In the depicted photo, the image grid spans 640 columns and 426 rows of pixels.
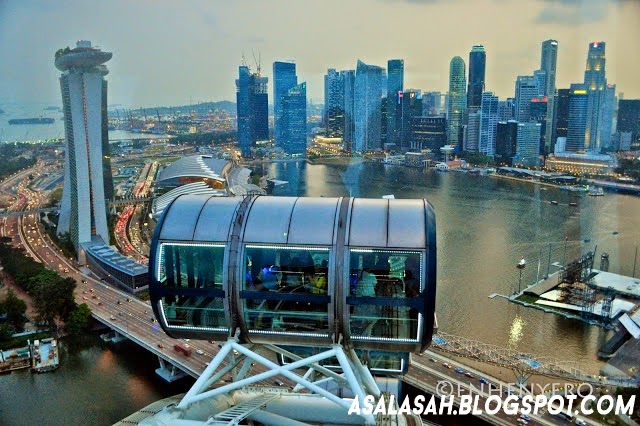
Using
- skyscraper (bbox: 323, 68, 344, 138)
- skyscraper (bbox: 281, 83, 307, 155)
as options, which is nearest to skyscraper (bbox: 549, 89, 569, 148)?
skyscraper (bbox: 323, 68, 344, 138)

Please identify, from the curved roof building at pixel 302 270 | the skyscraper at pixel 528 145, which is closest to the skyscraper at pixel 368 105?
the skyscraper at pixel 528 145

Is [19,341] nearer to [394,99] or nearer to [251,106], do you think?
[251,106]

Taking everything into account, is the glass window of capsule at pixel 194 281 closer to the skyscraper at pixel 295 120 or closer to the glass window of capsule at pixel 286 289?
the glass window of capsule at pixel 286 289

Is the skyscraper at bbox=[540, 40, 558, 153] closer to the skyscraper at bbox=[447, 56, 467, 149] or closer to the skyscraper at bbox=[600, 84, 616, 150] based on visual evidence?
the skyscraper at bbox=[600, 84, 616, 150]

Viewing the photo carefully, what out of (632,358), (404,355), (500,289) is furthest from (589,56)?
(404,355)

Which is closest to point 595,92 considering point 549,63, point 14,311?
point 549,63
